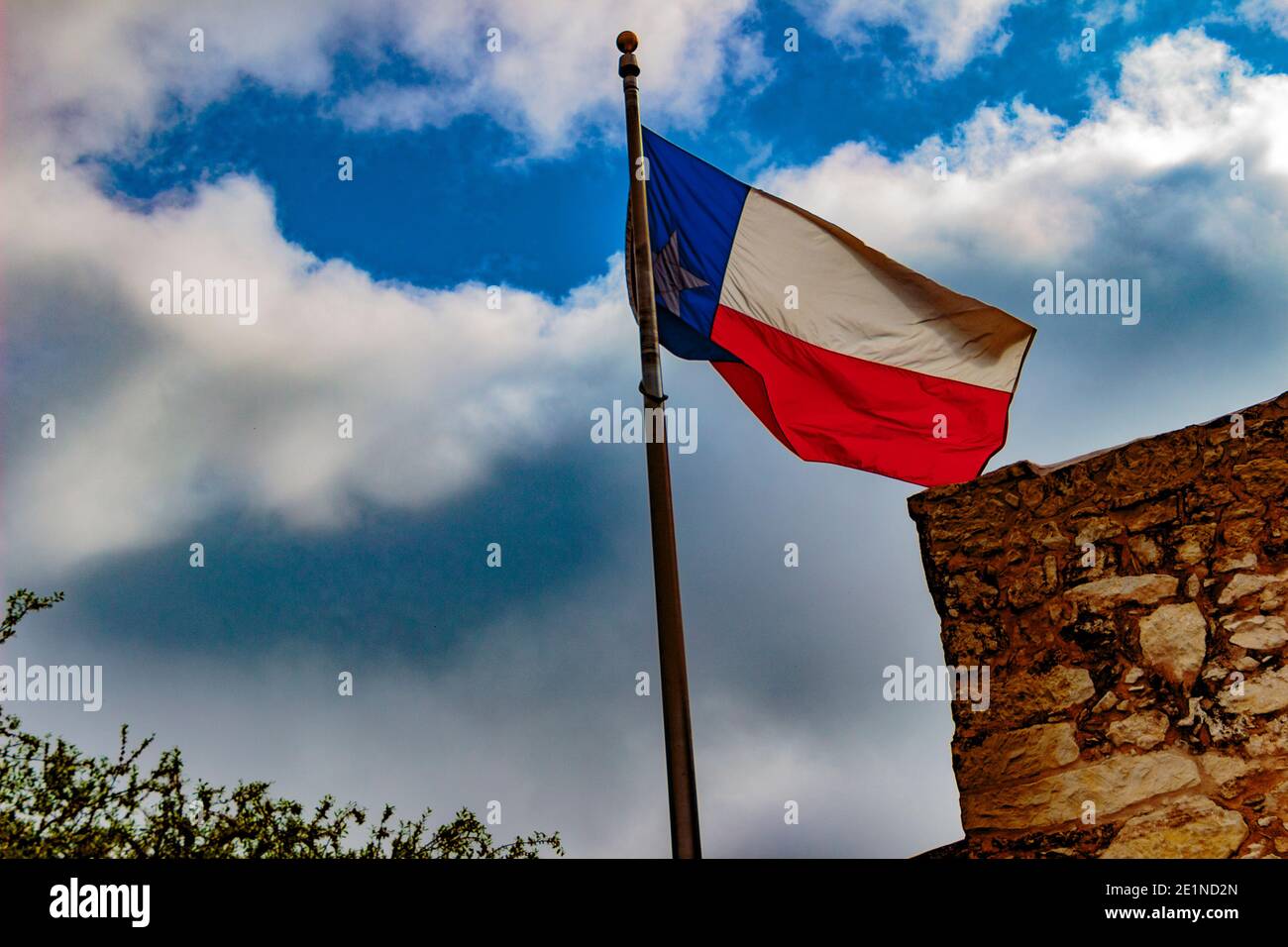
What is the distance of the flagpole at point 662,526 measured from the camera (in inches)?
185

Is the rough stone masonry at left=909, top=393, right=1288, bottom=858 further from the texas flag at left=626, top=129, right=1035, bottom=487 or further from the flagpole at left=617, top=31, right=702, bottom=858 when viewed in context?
the texas flag at left=626, top=129, right=1035, bottom=487

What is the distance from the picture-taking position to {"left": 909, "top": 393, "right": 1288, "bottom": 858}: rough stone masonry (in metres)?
4.23

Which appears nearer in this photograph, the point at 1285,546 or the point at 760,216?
the point at 1285,546

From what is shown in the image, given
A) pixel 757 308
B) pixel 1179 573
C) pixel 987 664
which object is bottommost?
pixel 987 664

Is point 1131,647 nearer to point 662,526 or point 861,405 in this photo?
point 662,526

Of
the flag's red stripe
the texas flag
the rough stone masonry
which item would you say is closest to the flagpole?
the texas flag

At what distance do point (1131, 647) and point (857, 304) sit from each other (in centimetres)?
283

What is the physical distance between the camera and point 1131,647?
4500 millimetres

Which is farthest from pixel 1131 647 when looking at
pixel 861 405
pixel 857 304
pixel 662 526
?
pixel 857 304

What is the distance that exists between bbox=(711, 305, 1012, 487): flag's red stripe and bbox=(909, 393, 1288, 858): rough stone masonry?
4.23 feet
